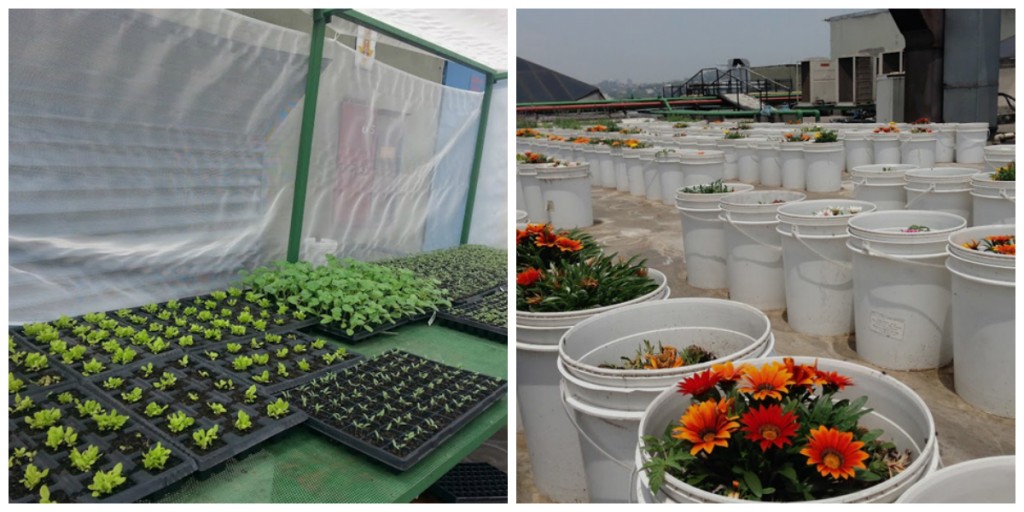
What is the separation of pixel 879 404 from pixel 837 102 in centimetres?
1933

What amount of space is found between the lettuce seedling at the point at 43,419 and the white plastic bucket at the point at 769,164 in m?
8.12

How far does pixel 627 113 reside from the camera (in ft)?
63.8

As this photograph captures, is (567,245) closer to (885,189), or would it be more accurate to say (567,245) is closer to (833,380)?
(833,380)

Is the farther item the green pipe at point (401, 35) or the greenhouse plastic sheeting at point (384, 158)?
the greenhouse plastic sheeting at point (384, 158)

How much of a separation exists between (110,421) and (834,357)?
3.41 metres

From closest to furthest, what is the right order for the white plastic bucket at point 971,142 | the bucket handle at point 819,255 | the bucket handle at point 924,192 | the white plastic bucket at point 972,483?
1. the white plastic bucket at point 972,483
2. the bucket handle at point 819,255
3. the bucket handle at point 924,192
4. the white plastic bucket at point 971,142

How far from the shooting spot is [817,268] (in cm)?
381

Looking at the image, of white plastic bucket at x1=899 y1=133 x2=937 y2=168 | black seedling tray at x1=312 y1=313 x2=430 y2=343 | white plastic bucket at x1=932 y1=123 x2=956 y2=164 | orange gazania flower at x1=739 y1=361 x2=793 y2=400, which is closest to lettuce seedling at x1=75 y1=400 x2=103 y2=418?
black seedling tray at x1=312 y1=313 x2=430 y2=343

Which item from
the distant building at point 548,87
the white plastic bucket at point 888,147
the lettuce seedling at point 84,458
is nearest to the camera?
the lettuce seedling at point 84,458

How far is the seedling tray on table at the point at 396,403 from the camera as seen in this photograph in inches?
98.3

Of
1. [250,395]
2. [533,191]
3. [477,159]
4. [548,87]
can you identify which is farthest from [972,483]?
[548,87]

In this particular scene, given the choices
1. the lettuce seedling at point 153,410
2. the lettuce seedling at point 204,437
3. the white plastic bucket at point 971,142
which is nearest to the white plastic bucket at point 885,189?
the lettuce seedling at point 204,437

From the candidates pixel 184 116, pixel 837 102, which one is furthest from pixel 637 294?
pixel 837 102

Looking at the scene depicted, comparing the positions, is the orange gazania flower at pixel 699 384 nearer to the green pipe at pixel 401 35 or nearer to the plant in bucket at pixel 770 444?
the plant in bucket at pixel 770 444
